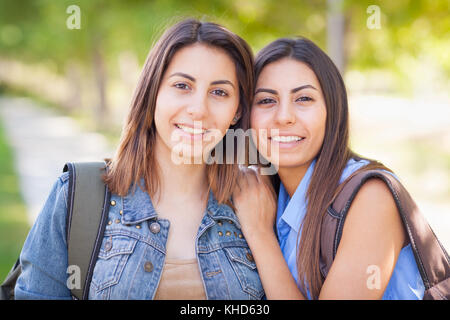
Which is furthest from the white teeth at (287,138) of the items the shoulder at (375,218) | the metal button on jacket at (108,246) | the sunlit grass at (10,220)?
the sunlit grass at (10,220)

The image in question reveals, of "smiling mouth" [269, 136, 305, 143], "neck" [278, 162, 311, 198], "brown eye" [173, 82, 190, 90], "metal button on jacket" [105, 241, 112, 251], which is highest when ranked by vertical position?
"brown eye" [173, 82, 190, 90]

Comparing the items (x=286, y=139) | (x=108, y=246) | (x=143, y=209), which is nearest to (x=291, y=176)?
(x=286, y=139)

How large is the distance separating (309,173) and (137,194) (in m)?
0.94

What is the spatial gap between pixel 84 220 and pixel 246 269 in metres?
0.80

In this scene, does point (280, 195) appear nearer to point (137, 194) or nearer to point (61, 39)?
point (137, 194)

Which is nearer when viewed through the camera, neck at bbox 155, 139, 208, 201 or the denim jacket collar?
the denim jacket collar

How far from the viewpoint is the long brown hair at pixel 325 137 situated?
2525 mm

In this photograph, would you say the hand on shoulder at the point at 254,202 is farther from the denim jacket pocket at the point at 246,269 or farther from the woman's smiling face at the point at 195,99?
the woman's smiling face at the point at 195,99

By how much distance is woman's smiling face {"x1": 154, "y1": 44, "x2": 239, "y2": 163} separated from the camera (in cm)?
249

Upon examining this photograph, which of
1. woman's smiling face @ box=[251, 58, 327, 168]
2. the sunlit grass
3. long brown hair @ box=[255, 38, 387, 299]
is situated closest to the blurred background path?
→ the sunlit grass

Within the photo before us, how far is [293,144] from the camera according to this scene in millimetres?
2783

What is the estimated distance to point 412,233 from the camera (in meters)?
2.30

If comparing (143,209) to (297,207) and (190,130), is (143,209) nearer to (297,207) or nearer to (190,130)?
(190,130)

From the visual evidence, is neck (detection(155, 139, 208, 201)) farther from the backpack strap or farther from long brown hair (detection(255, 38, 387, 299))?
long brown hair (detection(255, 38, 387, 299))
